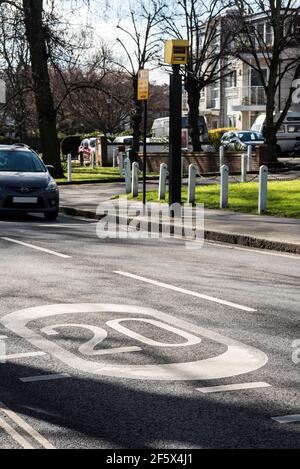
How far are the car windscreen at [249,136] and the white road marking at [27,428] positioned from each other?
44385 mm

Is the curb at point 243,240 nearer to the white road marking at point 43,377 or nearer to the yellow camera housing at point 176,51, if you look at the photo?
the yellow camera housing at point 176,51

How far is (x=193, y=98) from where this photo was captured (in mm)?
45500

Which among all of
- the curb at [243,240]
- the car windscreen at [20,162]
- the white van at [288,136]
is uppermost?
the white van at [288,136]

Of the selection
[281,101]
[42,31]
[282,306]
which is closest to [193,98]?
[42,31]

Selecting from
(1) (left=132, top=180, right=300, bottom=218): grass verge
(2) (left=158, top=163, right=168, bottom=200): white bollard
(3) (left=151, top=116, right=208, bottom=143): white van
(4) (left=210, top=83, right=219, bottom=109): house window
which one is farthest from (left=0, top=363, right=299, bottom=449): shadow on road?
(4) (left=210, top=83, right=219, bottom=109): house window

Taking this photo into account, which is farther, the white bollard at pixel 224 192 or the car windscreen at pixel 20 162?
the car windscreen at pixel 20 162

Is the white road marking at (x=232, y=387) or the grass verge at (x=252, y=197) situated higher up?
the grass verge at (x=252, y=197)

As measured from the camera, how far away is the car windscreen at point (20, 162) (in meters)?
20.1

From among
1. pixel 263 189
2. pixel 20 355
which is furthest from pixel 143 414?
pixel 263 189

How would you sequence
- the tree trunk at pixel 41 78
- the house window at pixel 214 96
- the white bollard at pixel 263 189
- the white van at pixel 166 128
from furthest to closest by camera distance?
the house window at pixel 214 96 → the white van at pixel 166 128 → the tree trunk at pixel 41 78 → the white bollard at pixel 263 189

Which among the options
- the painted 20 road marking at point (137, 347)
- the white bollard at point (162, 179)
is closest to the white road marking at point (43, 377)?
the painted 20 road marking at point (137, 347)

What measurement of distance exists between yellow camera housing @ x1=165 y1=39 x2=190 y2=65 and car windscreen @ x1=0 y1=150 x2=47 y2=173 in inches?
157

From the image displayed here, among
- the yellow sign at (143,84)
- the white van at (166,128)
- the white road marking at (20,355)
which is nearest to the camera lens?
the white road marking at (20,355)
